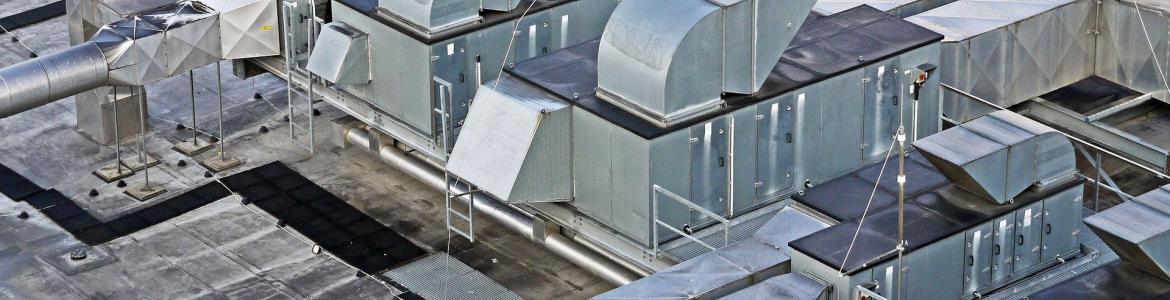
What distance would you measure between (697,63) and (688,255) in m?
2.71

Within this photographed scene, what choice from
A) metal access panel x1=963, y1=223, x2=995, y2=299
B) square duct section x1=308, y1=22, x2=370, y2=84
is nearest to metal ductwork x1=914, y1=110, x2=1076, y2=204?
metal access panel x1=963, y1=223, x2=995, y2=299

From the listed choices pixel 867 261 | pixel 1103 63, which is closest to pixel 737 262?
pixel 867 261

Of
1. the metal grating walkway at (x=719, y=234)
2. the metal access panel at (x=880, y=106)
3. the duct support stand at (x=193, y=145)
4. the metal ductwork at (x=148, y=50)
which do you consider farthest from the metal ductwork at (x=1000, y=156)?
the duct support stand at (x=193, y=145)

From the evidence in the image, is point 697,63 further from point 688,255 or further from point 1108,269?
point 1108,269

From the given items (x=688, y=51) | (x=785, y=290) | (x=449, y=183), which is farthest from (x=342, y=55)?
(x=785, y=290)

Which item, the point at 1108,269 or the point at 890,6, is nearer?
the point at 1108,269

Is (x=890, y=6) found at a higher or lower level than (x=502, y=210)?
higher

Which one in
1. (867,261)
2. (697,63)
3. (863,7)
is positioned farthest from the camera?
(863,7)

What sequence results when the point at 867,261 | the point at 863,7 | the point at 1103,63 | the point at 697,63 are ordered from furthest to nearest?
the point at 1103,63 < the point at 863,7 < the point at 697,63 < the point at 867,261

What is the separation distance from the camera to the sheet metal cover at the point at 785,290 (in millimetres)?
27469

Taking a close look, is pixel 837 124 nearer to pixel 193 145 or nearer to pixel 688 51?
pixel 688 51

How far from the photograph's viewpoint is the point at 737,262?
2866 centimetres

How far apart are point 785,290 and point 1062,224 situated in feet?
15.2

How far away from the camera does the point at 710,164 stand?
1257 inches
